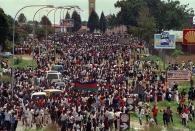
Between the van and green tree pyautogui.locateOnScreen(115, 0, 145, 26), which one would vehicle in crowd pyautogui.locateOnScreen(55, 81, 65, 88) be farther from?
green tree pyautogui.locateOnScreen(115, 0, 145, 26)

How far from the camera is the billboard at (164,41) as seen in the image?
63.1 meters

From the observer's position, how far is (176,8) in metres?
126

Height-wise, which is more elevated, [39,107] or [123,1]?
[123,1]

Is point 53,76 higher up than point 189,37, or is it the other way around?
point 189,37

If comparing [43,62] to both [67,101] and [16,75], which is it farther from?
[67,101]

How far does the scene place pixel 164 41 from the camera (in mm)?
63375

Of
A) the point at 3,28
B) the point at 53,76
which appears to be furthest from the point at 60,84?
the point at 3,28

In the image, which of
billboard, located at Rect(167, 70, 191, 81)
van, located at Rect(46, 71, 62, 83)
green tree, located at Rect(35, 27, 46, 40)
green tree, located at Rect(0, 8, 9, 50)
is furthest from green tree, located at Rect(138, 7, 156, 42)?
billboard, located at Rect(167, 70, 191, 81)

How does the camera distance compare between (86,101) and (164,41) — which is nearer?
(86,101)

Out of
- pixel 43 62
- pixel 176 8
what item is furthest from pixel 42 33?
pixel 43 62

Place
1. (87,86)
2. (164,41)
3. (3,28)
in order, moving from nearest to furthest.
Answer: (87,86) < (164,41) < (3,28)

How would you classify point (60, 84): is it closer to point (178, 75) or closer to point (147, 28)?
point (178, 75)

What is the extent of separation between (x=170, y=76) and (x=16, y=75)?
14.0 m

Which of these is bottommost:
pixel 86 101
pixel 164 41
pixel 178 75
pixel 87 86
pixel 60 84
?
pixel 60 84
